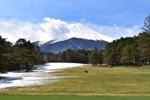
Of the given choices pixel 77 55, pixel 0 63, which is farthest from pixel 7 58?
pixel 77 55

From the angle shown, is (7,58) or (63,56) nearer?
(7,58)

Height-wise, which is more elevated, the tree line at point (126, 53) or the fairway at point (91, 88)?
the tree line at point (126, 53)

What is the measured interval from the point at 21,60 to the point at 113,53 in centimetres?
6271

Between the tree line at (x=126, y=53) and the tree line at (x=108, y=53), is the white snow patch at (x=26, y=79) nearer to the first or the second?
the tree line at (x=108, y=53)

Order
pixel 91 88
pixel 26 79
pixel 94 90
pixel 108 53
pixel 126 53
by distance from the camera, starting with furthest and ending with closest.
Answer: pixel 108 53 → pixel 126 53 → pixel 26 79 → pixel 91 88 → pixel 94 90

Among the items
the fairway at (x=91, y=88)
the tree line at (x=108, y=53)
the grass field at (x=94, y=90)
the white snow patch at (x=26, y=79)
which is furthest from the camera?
the tree line at (x=108, y=53)

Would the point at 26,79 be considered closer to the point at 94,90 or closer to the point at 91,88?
the point at 91,88

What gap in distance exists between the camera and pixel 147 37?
4281 cm

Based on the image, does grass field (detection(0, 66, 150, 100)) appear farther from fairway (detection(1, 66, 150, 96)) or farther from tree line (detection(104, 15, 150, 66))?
tree line (detection(104, 15, 150, 66))

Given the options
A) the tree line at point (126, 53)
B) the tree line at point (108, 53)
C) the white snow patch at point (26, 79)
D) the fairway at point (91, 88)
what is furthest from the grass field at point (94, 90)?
the tree line at point (126, 53)

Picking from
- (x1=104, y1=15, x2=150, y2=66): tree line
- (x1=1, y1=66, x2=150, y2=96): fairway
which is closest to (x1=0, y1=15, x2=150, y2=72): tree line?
(x1=104, y1=15, x2=150, y2=66): tree line

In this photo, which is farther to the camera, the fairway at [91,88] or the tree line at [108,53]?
the tree line at [108,53]

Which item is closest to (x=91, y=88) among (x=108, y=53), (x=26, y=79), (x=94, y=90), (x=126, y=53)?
(x=94, y=90)

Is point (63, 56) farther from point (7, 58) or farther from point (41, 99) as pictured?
point (41, 99)
